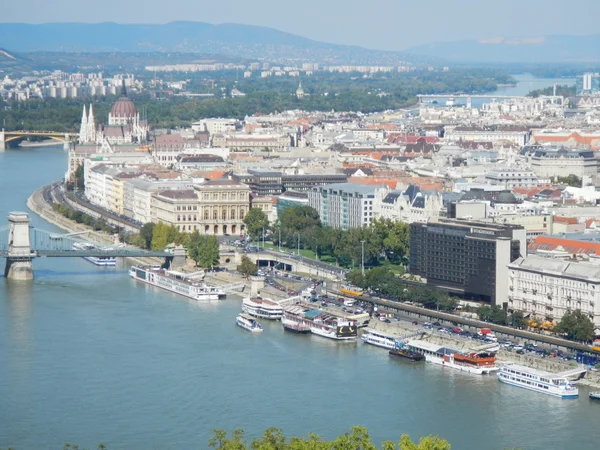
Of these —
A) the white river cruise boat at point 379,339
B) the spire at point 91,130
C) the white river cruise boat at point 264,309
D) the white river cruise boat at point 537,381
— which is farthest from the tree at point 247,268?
the spire at point 91,130

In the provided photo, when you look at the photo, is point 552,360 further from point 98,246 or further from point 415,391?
point 98,246

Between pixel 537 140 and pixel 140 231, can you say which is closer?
pixel 140 231

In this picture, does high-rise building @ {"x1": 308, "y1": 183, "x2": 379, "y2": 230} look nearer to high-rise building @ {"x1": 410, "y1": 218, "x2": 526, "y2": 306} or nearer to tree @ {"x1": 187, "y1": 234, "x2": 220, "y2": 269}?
tree @ {"x1": 187, "y1": 234, "x2": 220, "y2": 269}

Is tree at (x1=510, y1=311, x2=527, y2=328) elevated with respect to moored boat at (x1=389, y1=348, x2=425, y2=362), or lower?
elevated

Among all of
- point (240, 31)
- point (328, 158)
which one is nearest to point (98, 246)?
point (328, 158)

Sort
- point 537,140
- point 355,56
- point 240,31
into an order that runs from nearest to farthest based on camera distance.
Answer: point 537,140
point 355,56
point 240,31

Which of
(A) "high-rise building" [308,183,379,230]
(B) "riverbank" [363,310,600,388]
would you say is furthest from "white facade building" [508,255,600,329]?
(A) "high-rise building" [308,183,379,230]
